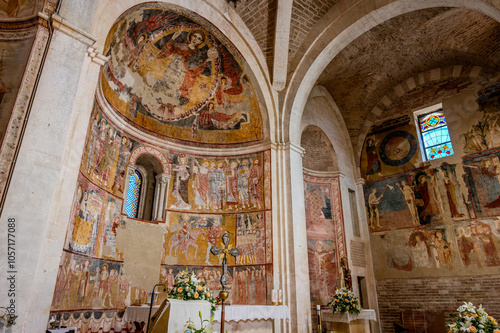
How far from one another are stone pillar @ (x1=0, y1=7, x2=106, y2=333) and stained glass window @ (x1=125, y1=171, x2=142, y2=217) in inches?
174

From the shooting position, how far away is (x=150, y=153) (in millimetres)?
10117

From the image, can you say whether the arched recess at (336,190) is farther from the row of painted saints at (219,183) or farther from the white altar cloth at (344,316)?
the row of painted saints at (219,183)

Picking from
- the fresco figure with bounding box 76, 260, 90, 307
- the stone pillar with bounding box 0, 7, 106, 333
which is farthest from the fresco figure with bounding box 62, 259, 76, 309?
the stone pillar with bounding box 0, 7, 106, 333

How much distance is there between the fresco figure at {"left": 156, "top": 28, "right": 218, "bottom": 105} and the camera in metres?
9.93

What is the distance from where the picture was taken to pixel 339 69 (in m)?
13.2

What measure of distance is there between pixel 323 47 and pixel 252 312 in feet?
26.6

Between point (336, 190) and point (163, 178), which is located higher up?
point (336, 190)

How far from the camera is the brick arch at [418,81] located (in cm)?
1230

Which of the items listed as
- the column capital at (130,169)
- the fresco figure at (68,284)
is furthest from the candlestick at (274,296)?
the column capital at (130,169)

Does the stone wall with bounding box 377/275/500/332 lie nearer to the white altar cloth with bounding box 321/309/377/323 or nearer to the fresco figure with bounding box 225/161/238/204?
the white altar cloth with bounding box 321/309/377/323

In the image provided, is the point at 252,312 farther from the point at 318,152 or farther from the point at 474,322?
the point at 318,152

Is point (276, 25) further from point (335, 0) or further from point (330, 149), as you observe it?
point (330, 149)

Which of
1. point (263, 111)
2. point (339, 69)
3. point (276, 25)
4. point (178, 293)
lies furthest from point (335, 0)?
point (178, 293)

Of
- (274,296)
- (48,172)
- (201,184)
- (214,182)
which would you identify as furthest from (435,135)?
(48,172)
